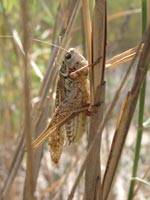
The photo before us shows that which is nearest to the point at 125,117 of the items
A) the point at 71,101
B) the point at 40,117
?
the point at 71,101

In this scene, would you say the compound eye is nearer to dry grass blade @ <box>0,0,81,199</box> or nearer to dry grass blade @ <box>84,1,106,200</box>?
dry grass blade @ <box>0,0,81,199</box>

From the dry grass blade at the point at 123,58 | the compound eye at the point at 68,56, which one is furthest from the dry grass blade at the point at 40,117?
the dry grass blade at the point at 123,58

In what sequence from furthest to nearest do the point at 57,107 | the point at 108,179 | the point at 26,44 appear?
the point at 57,107
the point at 108,179
the point at 26,44

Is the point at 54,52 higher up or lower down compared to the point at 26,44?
higher up

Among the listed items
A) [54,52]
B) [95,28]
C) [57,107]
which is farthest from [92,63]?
[54,52]

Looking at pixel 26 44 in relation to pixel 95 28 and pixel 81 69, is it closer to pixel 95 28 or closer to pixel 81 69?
pixel 95 28
